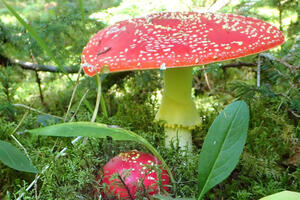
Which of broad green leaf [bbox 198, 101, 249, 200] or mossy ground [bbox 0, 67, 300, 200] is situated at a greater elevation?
broad green leaf [bbox 198, 101, 249, 200]

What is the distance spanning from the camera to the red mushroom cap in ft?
4.56

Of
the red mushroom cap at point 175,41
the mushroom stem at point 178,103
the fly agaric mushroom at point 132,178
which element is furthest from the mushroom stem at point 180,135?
the red mushroom cap at point 175,41

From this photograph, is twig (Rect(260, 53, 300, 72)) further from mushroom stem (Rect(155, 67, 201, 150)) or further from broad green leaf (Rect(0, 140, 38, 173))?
broad green leaf (Rect(0, 140, 38, 173))

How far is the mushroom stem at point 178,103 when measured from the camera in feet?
6.35

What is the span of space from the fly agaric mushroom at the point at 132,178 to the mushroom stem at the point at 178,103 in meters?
0.49

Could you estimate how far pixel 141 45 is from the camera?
1486 mm

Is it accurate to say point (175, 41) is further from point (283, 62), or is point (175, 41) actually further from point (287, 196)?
point (283, 62)

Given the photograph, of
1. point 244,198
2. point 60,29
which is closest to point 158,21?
point 244,198

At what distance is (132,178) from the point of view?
4.65 ft

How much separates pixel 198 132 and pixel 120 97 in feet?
3.34

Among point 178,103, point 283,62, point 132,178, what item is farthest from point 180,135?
point 283,62

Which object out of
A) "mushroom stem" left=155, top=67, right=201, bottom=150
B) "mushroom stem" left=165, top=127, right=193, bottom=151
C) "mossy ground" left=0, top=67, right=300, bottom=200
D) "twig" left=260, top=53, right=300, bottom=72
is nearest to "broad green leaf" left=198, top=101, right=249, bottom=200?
"mossy ground" left=0, top=67, right=300, bottom=200

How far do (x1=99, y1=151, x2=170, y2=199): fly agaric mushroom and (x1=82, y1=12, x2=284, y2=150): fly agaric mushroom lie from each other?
452mm

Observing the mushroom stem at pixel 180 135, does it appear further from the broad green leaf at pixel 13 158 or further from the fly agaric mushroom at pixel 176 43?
the broad green leaf at pixel 13 158
